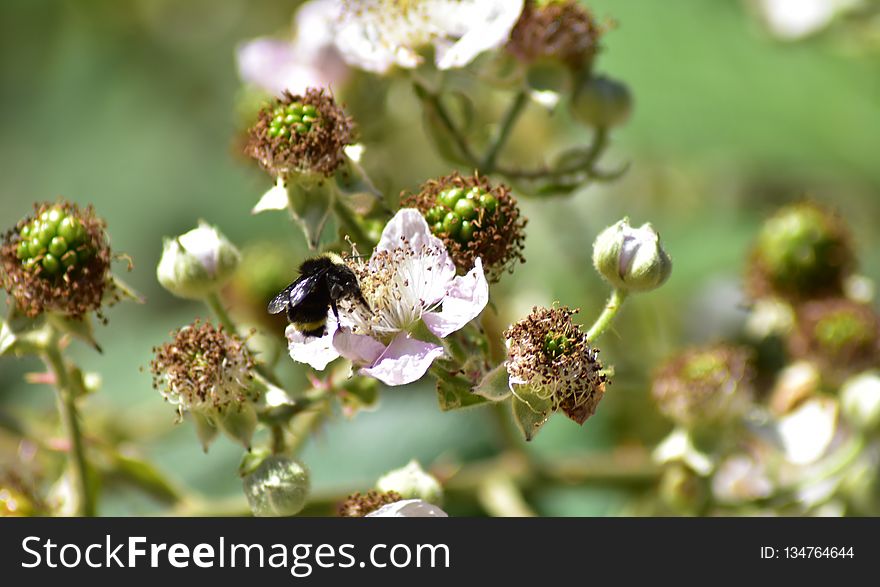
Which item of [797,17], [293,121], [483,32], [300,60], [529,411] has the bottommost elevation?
[529,411]

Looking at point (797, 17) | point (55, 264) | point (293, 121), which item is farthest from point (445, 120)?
point (797, 17)

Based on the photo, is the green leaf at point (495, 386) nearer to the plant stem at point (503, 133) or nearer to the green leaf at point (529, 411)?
the green leaf at point (529, 411)

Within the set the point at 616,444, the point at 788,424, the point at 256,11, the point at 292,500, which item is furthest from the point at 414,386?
the point at 256,11

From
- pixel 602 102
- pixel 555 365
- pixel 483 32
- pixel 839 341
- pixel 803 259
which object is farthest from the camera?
pixel 803 259

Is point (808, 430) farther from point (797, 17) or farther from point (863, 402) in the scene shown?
point (797, 17)

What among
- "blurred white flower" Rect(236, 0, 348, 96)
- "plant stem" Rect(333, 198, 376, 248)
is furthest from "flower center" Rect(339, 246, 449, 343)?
"blurred white flower" Rect(236, 0, 348, 96)

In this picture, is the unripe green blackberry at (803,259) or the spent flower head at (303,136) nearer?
the spent flower head at (303,136)

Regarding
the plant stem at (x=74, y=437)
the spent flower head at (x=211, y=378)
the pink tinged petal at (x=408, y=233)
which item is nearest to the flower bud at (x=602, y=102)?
the pink tinged petal at (x=408, y=233)
